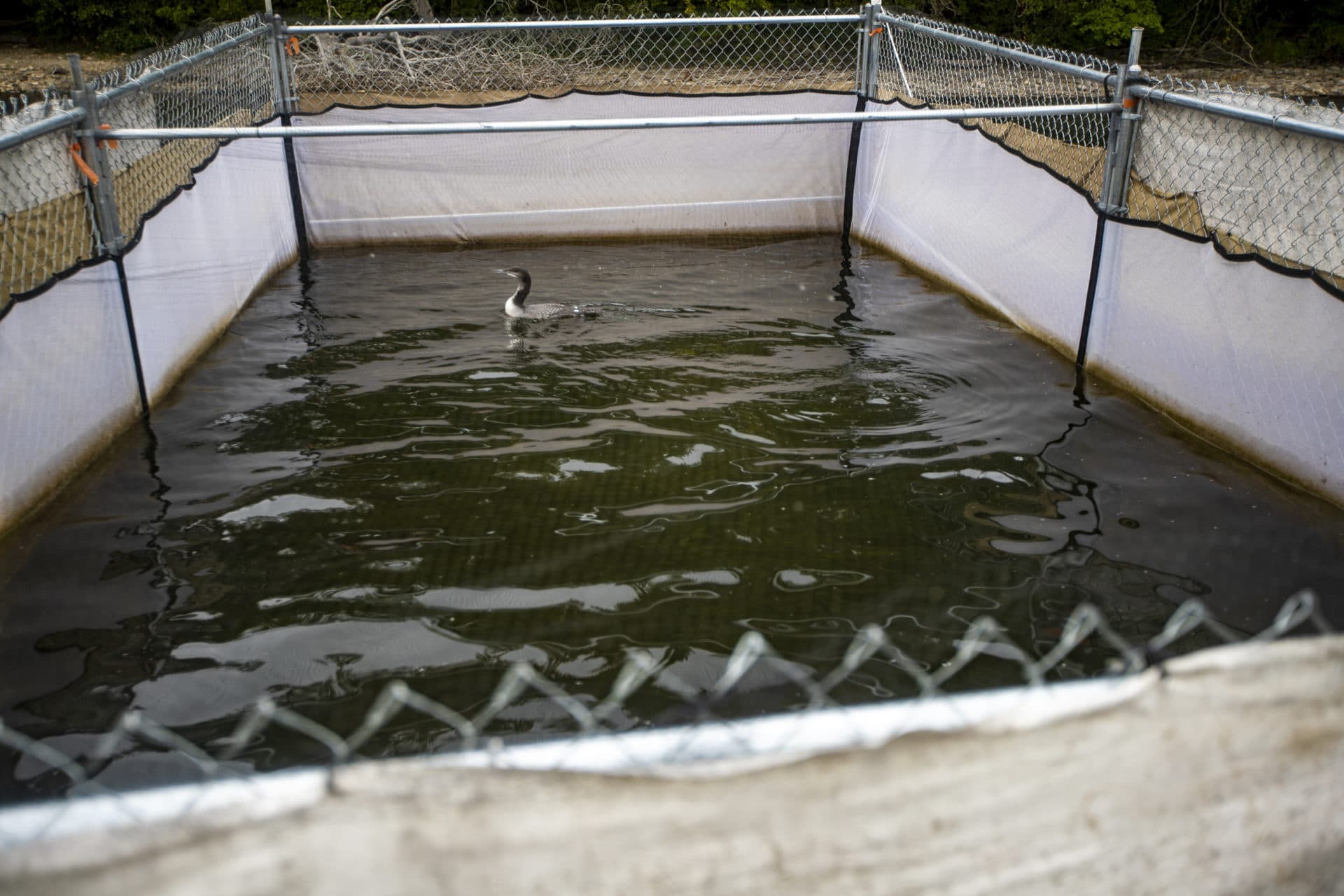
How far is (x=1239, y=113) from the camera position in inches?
212

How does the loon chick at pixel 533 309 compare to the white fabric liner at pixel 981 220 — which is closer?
the white fabric liner at pixel 981 220

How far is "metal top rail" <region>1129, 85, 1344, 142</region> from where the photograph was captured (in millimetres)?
4887

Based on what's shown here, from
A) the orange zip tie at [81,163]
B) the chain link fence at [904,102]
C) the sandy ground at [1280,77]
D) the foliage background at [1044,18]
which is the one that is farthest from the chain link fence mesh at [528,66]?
the sandy ground at [1280,77]

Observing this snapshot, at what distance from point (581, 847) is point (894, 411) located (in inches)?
198

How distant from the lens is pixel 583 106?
33.3 feet

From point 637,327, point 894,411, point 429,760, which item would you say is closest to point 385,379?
point 637,327

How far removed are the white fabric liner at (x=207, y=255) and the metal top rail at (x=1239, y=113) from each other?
5.92 metres

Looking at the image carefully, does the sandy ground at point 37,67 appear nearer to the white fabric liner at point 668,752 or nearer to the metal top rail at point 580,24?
the metal top rail at point 580,24

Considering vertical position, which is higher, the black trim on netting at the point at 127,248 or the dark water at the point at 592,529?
the black trim on netting at the point at 127,248

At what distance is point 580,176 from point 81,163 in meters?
5.40

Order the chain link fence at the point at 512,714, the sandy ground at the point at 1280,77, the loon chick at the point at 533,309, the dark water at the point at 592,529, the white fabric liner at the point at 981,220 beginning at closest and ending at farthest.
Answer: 1. the chain link fence at the point at 512,714
2. the dark water at the point at 592,529
3. the white fabric liner at the point at 981,220
4. the loon chick at the point at 533,309
5. the sandy ground at the point at 1280,77

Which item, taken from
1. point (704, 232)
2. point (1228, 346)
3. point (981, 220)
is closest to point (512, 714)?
point (1228, 346)

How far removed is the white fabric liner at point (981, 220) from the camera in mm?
7145

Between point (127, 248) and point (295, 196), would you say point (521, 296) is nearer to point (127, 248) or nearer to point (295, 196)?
point (127, 248)
